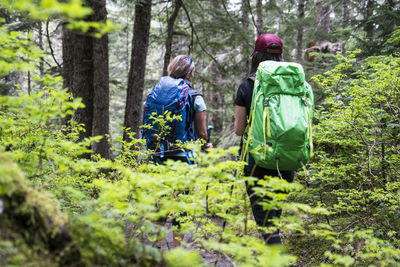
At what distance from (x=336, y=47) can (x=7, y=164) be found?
1427 cm

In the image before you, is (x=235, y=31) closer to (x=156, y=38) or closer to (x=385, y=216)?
(x=156, y=38)

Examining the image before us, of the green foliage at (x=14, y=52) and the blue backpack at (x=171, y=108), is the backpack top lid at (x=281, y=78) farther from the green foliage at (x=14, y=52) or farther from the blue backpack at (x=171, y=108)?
the green foliage at (x=14, y=52)

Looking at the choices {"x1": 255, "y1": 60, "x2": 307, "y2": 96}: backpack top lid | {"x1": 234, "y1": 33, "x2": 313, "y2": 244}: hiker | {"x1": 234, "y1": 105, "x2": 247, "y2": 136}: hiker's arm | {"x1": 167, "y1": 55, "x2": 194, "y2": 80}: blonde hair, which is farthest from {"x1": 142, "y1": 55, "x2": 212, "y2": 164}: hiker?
{"x1": 255, "y1": 60, "x2": 307, "y2": 96}: backpack top lid

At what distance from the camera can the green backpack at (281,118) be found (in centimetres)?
230

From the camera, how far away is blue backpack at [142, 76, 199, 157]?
10.4 ft

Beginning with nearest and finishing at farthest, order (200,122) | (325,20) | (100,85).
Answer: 1. (200,122)
2. (100,85)
3. (325,20)

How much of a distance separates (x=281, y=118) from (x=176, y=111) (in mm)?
1315

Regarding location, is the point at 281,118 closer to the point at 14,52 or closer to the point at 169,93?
the point at 169,93

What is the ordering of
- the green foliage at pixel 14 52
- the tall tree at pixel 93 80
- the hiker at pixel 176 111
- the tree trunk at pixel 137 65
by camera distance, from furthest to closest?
the tree trunk at pixel 137 65 → the tall tree at pixel 93 80 → the hiker at pixel 176 111 → the green foliage at pixel 14 52

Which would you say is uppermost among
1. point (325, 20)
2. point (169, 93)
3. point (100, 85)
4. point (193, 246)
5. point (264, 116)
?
point (325, 20)

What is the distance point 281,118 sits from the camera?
2.31 m

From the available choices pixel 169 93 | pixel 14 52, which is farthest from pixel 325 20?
pixel 14 52

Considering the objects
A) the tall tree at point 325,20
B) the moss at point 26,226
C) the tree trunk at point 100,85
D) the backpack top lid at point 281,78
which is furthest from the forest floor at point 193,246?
the tall tree at point 325,20

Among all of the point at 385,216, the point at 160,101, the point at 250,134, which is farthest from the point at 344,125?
the point at 160,101
